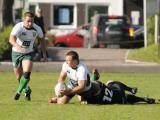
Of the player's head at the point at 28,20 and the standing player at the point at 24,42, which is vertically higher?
the player's head at the point at 28,20

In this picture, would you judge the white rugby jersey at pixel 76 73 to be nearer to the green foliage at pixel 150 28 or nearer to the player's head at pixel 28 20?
the player's head at pixel 28 20

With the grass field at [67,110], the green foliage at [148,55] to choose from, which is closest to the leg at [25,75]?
the grass field at [67,110]

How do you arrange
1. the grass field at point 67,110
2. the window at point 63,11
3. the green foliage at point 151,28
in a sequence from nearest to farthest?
the grass field at point 67,110 < the green foliage at point 151,28 < the window at point 63,11

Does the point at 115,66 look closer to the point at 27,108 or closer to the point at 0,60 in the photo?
the point at 0,60

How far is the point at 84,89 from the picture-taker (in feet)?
40.0

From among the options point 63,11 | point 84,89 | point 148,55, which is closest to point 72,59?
point 84,89

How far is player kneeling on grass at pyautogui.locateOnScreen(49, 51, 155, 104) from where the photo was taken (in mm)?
12117

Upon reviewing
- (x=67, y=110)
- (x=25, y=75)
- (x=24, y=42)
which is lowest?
(x=67, y=110)

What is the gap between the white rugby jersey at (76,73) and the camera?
1211 centimetres

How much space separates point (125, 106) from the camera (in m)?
12.2

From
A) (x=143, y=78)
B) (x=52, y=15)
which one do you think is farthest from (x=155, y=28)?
(x=52, y=15)

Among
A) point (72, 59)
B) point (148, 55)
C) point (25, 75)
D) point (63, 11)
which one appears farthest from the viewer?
point (63, 11)

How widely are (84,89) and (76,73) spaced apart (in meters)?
0.31

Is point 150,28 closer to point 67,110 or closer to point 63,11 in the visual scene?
point 63,11
